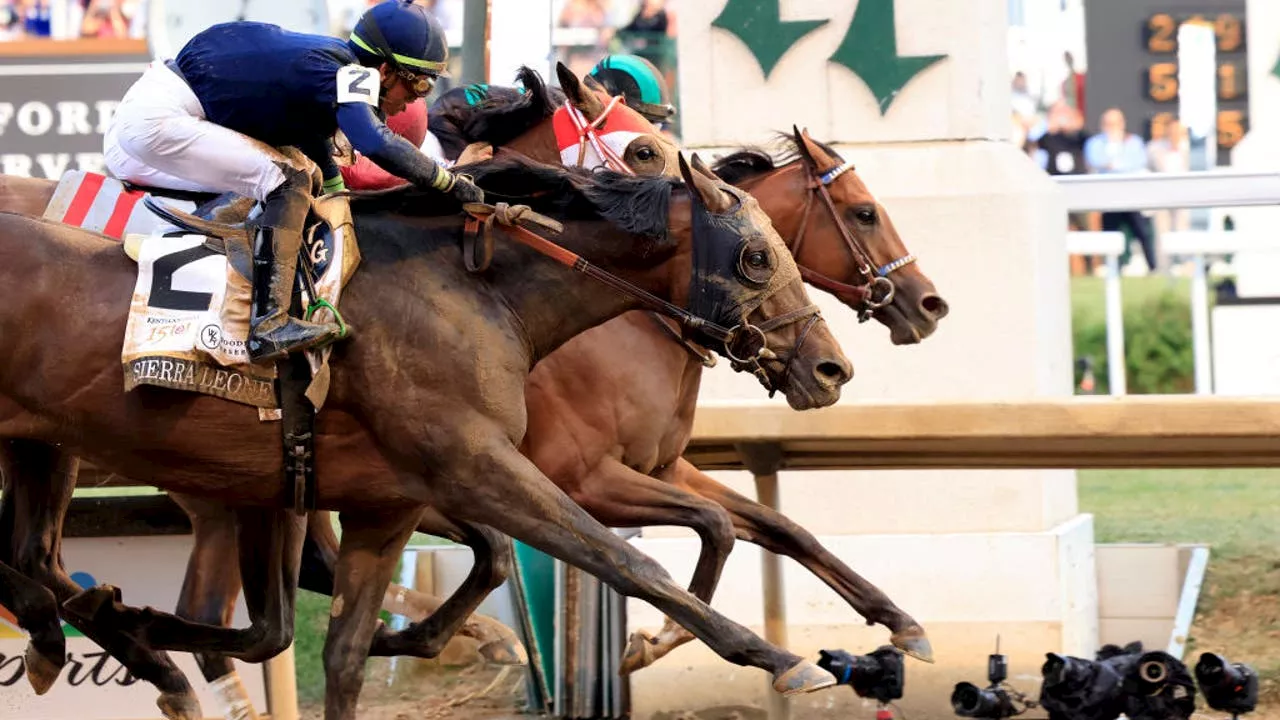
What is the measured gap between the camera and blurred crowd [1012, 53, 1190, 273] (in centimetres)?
1434

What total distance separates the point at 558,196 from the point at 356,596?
1229mm

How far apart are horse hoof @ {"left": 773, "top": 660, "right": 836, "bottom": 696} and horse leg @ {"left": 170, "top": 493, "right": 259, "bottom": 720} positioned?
6.87 ft

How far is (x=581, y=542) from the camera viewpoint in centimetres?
477

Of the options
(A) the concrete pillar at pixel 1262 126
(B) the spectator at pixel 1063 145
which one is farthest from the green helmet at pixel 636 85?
(B) the spectator at pixel 1063 145

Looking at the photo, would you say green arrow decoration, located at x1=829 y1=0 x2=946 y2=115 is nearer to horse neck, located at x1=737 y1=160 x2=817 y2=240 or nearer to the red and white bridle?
horse neck, located at x1=737 y1=160 x2=817 y2=240

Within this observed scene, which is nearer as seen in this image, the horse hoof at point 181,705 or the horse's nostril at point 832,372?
the horse's nostril at point 832,372

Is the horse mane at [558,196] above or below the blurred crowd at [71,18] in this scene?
below

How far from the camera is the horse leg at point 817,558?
614 cm

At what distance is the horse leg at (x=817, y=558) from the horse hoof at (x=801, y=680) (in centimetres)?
145

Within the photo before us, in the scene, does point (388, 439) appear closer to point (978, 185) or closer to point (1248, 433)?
point (1248, 433)

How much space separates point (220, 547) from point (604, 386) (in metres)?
1.29

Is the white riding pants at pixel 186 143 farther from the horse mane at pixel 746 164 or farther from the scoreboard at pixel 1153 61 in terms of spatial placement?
the scoreboard at pixel 1153 61

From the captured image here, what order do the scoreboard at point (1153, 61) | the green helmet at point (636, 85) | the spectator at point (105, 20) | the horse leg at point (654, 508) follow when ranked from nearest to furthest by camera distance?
the horse leg at point (654, 508)
the green helmet at point (636, 85)
the spectator at point (105, 20)
the scoreboard at point (1153, 61)

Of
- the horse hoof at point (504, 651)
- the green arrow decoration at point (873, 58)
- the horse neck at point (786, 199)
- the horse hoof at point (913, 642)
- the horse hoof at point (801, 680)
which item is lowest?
the horse hoof at point (504, 651)
